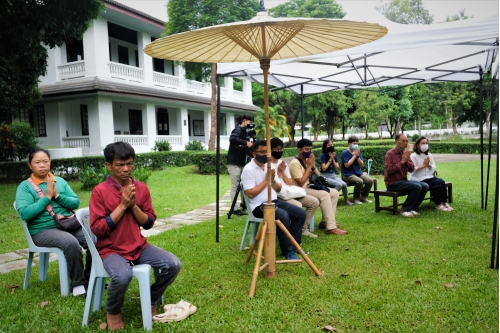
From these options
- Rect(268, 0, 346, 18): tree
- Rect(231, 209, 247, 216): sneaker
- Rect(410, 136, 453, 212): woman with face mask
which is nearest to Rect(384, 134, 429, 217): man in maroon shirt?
Rect(410, 136, 453, 212): woman with face mask

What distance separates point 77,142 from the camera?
17859 millimetres

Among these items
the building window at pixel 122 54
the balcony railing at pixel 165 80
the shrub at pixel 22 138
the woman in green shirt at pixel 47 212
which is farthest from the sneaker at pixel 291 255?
the building window at pixel 122 54

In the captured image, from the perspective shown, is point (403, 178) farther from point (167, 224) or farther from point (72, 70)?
point (72, 70)

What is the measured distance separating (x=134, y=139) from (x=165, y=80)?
14.3 ft

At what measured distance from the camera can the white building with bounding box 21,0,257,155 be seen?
17.2 m

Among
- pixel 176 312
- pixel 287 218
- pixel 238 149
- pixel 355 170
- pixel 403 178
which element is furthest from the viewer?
pixel 355 170

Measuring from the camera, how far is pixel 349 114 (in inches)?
1423

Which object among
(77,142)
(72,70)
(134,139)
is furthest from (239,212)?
(72,70)

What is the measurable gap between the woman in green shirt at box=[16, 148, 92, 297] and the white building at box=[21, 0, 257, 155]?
13.4 meters

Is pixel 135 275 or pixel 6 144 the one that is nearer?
pixel 135 275

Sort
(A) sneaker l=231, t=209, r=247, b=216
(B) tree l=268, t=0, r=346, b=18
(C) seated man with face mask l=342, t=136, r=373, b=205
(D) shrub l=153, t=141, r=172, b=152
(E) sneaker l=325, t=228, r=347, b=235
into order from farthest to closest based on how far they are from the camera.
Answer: (B) tree l=268, t=0, r=346, b=18, (D) shrub l=153, t=141, r=172, b=152, (C) seated man with face mask l=342, t=136, r=373, b=205, (A) sneaker l=231, t=209, r=247, b=216, (E) sneaker l=325, t=228, r=347, b=235

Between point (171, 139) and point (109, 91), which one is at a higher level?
point (109, 91)

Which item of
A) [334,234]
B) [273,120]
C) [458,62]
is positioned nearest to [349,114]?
[273,120]

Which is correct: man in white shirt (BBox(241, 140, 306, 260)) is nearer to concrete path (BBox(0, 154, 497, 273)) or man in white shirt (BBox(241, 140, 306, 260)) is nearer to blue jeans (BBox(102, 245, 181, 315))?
blue jeans (BBox(102, 245, 181, 315))
